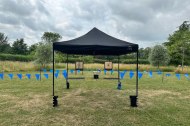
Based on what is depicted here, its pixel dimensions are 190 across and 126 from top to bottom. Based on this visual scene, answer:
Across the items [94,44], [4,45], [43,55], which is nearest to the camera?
[94,44]

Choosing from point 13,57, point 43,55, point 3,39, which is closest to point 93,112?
point 43,55

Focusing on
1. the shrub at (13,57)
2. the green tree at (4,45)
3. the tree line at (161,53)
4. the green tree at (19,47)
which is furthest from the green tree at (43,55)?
the green tree at (4,45)

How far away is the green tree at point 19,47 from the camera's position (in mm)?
41750

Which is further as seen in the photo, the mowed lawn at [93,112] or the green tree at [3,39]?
the green tree at [3,39]

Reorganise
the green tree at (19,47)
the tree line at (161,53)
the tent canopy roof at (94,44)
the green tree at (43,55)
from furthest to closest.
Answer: the green tree at (19,47) < the tree line at (161,53) < the green tree at (43,55) < the tent canopy roof at (94,44)

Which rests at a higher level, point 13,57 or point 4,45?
point 4,45

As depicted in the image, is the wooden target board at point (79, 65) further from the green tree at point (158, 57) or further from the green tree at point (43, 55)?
the green tree at point (158, 57)

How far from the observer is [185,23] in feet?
116

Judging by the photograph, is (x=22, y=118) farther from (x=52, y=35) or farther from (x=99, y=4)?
(x=52, y=35)

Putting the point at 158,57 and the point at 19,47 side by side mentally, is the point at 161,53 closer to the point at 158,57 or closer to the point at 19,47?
the point at 158,57

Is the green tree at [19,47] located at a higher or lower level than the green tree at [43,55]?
higher

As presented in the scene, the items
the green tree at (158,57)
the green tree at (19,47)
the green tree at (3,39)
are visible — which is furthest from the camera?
the green tree at (3,39)

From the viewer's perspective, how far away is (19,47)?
41750 millimetres

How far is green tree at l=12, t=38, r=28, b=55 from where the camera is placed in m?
41.8
